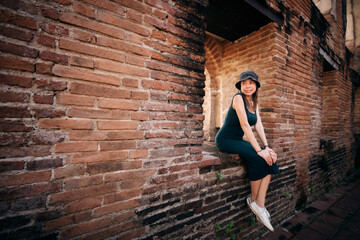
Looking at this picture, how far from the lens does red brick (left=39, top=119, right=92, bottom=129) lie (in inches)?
41.8

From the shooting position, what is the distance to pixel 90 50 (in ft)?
3.90

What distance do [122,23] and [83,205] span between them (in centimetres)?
153

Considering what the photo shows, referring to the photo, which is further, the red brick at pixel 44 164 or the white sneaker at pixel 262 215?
the white sneaker at pixel 262 215

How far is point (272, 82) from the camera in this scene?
2.57 m

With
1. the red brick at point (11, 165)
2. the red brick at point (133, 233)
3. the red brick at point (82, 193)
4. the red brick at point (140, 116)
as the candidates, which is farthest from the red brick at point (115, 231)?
the red brick at point (140, 116)

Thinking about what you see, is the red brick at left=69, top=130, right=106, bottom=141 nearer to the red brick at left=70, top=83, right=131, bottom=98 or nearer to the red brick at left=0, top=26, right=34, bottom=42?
the red brick at left=70, top=83, right=131, bottom=98

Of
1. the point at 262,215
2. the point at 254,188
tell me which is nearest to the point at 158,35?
the point at 254,188

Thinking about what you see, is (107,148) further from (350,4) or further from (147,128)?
(350,4)

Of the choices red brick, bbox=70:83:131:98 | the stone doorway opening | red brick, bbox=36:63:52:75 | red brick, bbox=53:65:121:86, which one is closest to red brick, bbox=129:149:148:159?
red brick, bbox=70:83:131:98

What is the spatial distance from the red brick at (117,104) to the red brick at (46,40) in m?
0.48

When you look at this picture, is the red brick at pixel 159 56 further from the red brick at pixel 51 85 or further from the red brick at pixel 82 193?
the red brick at pixel 82 193

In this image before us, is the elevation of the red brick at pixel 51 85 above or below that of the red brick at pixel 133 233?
above

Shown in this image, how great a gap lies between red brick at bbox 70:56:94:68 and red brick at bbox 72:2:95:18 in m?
0.34

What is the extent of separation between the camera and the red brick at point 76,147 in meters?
1.10
